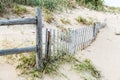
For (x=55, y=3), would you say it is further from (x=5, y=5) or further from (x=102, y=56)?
(x=102, y=56)

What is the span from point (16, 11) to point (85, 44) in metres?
2.40

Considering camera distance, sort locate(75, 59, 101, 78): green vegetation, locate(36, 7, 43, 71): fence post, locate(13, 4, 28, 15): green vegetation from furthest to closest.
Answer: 1. locate(13, 4, 28, 15): green vegetation
2. locate(75, 59, 101, 78): green vegetation
3. locate(36, 7, 43, 71): fence post

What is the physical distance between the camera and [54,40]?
255 inches

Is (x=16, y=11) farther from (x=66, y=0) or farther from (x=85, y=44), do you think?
(x=66, y=0)

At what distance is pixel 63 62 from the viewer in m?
6.60

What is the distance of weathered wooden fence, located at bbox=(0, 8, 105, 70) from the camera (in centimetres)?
558

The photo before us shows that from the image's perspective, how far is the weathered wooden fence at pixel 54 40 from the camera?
5.58 meters

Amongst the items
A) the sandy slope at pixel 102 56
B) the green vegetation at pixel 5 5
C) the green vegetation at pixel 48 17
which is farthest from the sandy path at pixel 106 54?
the green vegetation at pixel 5 5

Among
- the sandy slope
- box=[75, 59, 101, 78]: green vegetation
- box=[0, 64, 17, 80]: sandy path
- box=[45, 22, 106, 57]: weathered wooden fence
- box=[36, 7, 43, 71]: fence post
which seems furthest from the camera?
box=[75, 59, 101, 78]: green vegetation

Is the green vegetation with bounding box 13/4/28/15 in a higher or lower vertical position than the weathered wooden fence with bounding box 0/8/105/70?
higher

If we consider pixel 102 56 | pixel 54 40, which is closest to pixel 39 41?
pixel 54 40

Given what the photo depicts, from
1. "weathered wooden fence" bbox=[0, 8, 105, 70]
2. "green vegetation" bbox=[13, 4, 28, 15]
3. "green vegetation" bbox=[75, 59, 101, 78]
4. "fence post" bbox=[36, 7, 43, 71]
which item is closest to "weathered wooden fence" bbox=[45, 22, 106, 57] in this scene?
"weathered wooden fence" bbox=[0, 8, 105, 70]

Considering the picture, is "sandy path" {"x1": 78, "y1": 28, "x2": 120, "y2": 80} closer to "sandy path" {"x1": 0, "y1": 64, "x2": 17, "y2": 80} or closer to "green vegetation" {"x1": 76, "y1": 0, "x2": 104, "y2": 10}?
"sandy path" {"x1": 0, "y1": 64, "x2": 17, "y2": 80}

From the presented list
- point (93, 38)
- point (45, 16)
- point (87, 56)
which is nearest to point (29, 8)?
point (45, 16)
